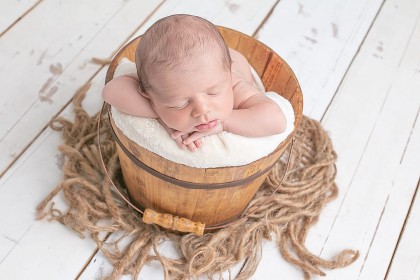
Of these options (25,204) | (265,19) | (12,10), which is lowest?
(25,204)

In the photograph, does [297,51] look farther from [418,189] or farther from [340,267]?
[340,267]

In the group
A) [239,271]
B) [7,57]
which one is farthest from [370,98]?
[7,57]

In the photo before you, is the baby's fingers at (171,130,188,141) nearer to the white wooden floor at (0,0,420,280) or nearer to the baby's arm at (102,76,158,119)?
the baby's arm at (102,76,158,119)

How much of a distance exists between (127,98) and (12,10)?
82 cm

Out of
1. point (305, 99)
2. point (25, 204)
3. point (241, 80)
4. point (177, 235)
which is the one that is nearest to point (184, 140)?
point (241, 80)

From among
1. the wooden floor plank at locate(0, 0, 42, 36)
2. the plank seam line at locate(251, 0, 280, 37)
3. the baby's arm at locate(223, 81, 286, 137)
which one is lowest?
the wooden floor plank at locate(0, 0, 42, 36)

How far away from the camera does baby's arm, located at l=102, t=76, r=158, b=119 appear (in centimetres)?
95

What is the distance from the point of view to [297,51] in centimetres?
162

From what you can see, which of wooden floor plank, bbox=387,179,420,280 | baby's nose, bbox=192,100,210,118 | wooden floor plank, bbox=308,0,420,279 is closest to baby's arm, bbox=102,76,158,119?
baby's nose, bbox=192,100,210,118

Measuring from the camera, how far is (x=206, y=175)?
3.16 ft

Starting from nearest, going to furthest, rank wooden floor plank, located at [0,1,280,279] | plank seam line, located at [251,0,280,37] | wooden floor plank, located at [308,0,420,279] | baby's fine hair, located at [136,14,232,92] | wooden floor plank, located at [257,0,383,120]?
1. baby's fine hair, located at [136,14,232,92]
2. wooden floor plank, located at [0,1,280,279]
3. wooden floor plank, located at [308,0,420,279]
4. wooden floor plank, located at [257,0,383,120]
5. plank seam line, located at [251,0,280,37]

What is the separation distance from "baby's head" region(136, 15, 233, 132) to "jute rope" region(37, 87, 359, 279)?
35cm

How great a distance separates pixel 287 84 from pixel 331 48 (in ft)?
1.85

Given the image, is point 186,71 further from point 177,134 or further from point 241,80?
point 241,80
